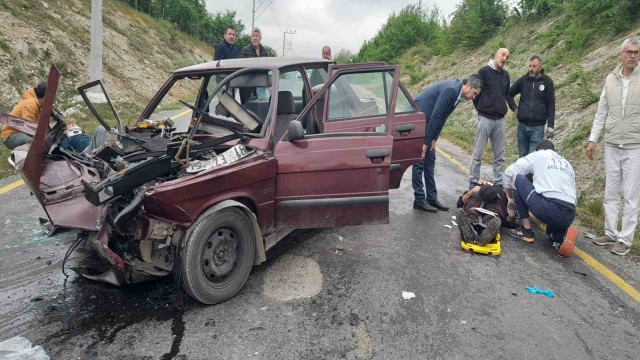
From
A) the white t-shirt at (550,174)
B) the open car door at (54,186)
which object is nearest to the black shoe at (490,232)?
the white t-shirt at (550,174)

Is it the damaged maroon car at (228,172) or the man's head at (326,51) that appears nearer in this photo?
the damaged maroon car at (228,172)

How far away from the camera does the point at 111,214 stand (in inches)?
111

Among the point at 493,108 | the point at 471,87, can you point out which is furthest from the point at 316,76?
the point at 493,108

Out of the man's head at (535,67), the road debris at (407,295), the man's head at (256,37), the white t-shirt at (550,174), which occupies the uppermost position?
the man's head at (256,37)

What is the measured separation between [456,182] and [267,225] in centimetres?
448

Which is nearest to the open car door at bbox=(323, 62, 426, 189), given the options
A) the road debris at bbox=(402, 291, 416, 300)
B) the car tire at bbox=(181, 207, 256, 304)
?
the road debris at bbox=(402, 291, 416, 300)

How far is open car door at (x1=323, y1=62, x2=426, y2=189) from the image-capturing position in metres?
4.29

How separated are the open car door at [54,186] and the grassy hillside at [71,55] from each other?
3616 mm

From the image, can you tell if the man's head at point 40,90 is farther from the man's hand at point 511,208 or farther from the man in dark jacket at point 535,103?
the man in dark jacket at point 535,103

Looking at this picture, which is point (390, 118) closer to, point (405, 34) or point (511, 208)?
point (511, 208)

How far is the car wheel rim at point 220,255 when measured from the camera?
3035mm

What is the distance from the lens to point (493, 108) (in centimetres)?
605

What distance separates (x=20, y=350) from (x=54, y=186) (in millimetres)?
1071

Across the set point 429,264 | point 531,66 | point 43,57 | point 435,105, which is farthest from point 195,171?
point 43,57
